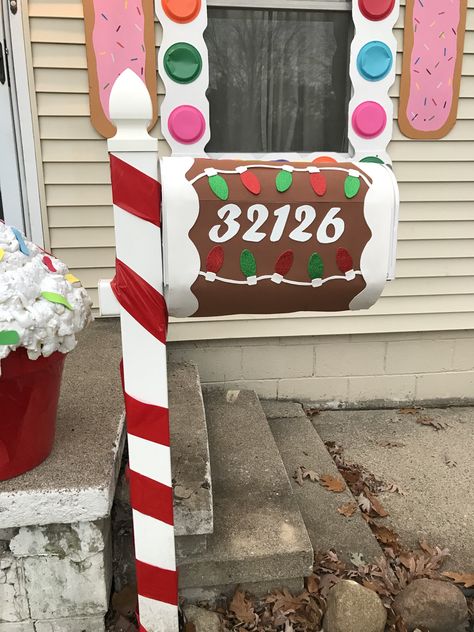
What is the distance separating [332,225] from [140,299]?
617 millimetres

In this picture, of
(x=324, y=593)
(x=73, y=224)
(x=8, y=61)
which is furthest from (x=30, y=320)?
(x=8, y=61)

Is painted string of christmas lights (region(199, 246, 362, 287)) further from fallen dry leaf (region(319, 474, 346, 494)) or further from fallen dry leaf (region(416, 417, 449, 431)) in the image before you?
fallen dry leaf (region(416, 417, 449, 431))

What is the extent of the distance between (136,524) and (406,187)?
2934mm

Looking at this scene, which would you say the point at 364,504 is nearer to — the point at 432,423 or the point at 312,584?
the point at 312,584

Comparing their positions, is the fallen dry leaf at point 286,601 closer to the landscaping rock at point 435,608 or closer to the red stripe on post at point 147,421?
the landscaping rock at point 435,608

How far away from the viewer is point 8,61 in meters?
3.29

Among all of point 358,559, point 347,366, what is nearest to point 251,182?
point 358,559

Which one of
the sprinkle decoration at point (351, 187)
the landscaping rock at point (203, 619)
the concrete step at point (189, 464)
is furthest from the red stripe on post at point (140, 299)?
the landscaping rock at point (203, 619)

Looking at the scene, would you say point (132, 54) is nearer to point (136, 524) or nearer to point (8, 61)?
point (8, 61)

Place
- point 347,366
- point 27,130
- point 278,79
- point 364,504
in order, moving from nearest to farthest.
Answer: point 364,504 < point 27,130 < point 278,79 < point 347,366

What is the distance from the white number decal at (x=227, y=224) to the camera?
5.31 ft

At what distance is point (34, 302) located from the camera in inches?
70.4

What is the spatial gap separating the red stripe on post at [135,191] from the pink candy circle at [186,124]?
1909mm

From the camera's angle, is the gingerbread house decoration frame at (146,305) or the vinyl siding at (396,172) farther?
the vinyl siding at (396,172)
